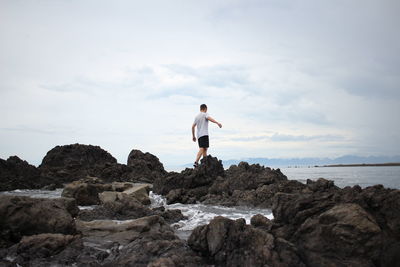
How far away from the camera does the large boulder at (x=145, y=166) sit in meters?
22.7

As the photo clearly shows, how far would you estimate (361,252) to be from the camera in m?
4.48

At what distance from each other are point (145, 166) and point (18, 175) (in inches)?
349

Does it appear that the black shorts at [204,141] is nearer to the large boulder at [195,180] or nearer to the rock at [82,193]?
the large boulder at [195,180]

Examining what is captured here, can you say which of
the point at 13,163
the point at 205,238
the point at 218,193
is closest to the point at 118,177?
the point at 13,163

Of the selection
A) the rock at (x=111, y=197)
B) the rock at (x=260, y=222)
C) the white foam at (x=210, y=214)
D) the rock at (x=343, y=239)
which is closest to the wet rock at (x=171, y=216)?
the white foam at (x=210, y=214)

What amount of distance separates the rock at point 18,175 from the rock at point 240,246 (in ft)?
60.6

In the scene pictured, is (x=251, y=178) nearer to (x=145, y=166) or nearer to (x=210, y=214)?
(x=210, y=214)

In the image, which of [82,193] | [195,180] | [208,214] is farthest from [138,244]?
[195,180]

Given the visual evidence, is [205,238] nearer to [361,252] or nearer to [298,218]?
[298,218]

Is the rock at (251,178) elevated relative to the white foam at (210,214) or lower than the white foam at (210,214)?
elevated

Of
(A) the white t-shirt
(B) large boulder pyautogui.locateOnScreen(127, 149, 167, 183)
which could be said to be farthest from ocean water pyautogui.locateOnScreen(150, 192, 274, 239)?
(B) large boulder pyautogui.locateOnScreen(127, 149, 167, 183)

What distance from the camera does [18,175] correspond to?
77.6 ft

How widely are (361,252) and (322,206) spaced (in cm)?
99

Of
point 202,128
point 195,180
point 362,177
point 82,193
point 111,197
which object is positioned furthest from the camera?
point 362,177
